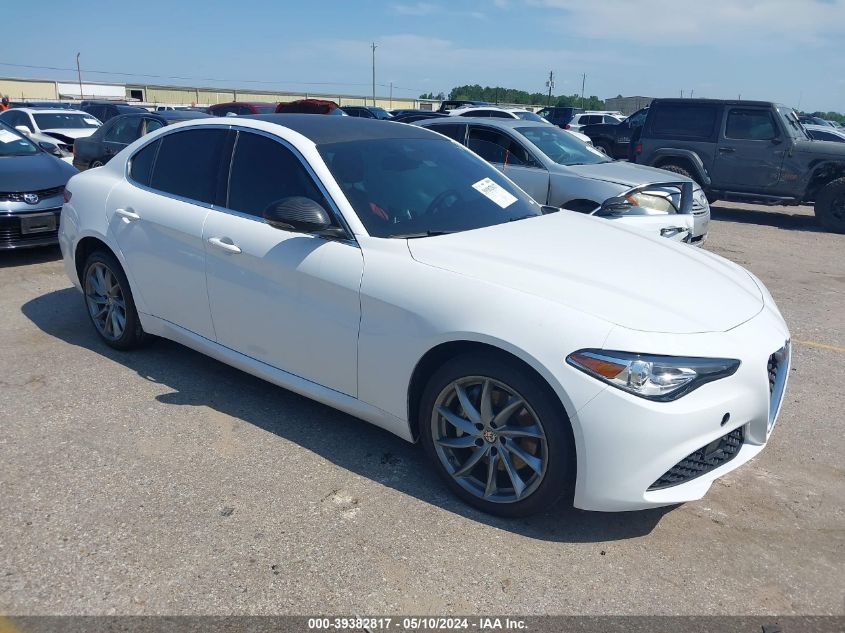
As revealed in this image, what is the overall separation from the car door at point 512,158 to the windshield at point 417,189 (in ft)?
13.3

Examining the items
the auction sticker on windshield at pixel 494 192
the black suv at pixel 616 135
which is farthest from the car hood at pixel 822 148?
the auction sticker on windshield at pixel 494 192

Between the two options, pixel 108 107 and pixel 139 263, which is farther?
pixel 108 107

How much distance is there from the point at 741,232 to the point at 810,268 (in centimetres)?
276

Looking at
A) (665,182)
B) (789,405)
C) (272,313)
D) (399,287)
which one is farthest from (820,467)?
(665,182)

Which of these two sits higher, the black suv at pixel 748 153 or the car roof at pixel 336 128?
the car roof at pixel 336 128

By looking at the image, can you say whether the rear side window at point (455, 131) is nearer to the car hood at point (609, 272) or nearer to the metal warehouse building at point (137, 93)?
the car hood at point (609, 272)

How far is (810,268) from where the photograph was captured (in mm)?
8703

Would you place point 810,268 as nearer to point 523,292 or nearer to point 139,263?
point 523,292

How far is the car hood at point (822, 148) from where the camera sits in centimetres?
1141

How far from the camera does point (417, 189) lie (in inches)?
151

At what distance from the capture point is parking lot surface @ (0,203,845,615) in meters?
2.65

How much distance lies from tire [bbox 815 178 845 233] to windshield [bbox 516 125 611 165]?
468 cm

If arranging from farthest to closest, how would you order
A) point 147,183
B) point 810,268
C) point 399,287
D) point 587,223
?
point 810,268, point 147,183, point 587,223, point 399,287

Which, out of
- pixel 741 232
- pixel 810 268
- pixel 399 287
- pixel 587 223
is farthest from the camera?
pixel 741 232
